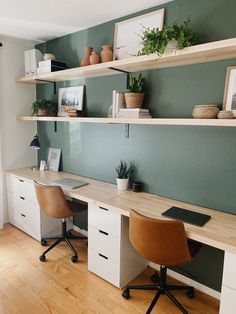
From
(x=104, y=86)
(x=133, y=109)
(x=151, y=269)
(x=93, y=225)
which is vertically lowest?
(x=151, y=269)

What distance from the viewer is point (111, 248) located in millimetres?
2166

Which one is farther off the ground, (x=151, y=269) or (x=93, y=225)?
(x=93, y=225)

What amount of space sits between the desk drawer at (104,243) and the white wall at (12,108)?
164 cm

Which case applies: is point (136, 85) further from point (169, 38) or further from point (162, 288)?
point (162, 288)

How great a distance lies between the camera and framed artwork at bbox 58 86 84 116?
2.95 m

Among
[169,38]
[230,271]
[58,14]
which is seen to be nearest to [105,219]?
[230,271]

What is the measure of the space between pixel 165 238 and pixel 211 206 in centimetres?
64

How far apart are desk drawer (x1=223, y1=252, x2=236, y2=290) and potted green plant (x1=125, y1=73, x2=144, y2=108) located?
1407 millimetres

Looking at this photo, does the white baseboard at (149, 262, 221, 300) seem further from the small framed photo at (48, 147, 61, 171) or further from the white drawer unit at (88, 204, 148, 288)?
the small framed photo at (48, 147, 61, 171)

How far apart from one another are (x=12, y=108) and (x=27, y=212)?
1.42 meters

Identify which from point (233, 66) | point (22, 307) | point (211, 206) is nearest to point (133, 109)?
point (233, 66)

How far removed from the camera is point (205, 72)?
1.97 metres

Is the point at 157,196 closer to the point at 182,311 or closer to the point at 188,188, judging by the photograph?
the point at 188,188

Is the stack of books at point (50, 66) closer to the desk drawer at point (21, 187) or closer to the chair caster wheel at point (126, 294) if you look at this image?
the desk drawer at point (21, 187)
